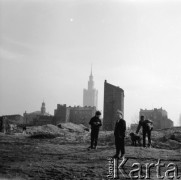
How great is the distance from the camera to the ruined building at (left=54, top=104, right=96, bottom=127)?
242 feet

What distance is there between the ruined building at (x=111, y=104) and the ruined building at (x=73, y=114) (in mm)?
33957

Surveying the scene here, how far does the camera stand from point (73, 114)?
82500 mm

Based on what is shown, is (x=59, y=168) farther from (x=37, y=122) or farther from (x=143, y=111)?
(x=143, y=111)

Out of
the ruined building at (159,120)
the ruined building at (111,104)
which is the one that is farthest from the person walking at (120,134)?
the ruined building at (159,120)

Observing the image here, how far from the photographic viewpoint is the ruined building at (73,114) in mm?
73894

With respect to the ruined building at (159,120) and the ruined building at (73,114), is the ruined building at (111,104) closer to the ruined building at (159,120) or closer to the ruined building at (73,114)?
the ruined building at (73,114)

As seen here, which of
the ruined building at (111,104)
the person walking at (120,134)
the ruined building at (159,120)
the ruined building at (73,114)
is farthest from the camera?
the ruined building at (159,120)

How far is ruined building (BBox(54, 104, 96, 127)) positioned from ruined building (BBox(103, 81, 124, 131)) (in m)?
34.0

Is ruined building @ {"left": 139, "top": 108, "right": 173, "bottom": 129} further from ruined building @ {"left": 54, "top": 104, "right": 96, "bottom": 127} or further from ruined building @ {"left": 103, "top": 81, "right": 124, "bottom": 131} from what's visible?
ruined building @ {"left": 103, "top": 81, "right": 124, "bottom": 131}

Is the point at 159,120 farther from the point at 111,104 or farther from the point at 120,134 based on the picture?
the point at 120,134

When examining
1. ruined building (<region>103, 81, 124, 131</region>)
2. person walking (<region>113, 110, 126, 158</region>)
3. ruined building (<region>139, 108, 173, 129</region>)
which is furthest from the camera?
ruined building (<region>139, 108, 173, 129</region>)

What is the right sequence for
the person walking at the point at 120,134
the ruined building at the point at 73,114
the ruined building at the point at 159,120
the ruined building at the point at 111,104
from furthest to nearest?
1. the ruined building at the point at 159,120
2. the ruined building at the point at 73,114
3. the ruined building at the point at 111,104
4. the person walking at the point at 120,134

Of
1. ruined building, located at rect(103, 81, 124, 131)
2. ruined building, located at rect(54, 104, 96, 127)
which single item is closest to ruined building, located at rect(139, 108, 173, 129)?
ruined building, located at rect(54, 104, 96, 127)

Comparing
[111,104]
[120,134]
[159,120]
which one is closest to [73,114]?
[159,120]
